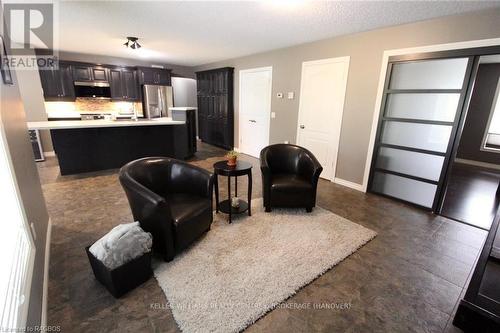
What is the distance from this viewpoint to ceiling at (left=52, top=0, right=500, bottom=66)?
2568 mm

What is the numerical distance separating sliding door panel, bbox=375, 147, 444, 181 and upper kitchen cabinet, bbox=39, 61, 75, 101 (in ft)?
23.5

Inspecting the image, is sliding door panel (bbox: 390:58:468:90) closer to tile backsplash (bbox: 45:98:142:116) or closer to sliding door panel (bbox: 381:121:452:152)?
sliding door panel (bbox: 381:121:452:152)

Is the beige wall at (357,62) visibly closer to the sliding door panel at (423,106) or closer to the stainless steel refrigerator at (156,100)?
the sliding door panel at (423,106)

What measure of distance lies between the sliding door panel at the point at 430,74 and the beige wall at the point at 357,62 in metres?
0.24

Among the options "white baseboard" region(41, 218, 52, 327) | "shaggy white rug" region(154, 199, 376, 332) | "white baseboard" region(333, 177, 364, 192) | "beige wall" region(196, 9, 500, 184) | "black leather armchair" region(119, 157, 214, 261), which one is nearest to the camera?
"white baseboard" region(41, 218, 52, 327)

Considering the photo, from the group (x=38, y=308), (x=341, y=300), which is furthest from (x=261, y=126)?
(x=38, y=308)

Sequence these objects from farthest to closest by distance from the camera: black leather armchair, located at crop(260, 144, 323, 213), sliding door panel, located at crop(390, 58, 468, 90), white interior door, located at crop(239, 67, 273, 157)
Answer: white interior door, located at crop(239, 67, 273, 157), black leather armchair, located at crop(260, 144, 323, 213), sliding door panel, located at crop(390, 58, 468, 90)

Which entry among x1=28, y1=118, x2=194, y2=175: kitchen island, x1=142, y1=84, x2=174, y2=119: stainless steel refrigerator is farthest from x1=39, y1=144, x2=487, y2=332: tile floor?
x1=142, y1=84, x2=174, y2=119: stainless steel refrigerator

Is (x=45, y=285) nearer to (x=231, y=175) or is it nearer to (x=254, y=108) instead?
(x=231, y=175)

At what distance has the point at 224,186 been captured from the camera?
3939 millimetres

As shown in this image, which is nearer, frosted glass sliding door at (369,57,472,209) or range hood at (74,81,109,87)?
frosted glass sliding door at (369,57,472,209)

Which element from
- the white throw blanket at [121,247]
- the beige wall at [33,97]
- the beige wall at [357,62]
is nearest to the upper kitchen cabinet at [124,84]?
the beige wall at [33,97]

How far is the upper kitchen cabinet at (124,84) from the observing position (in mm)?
6262

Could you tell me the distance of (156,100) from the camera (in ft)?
22.6
